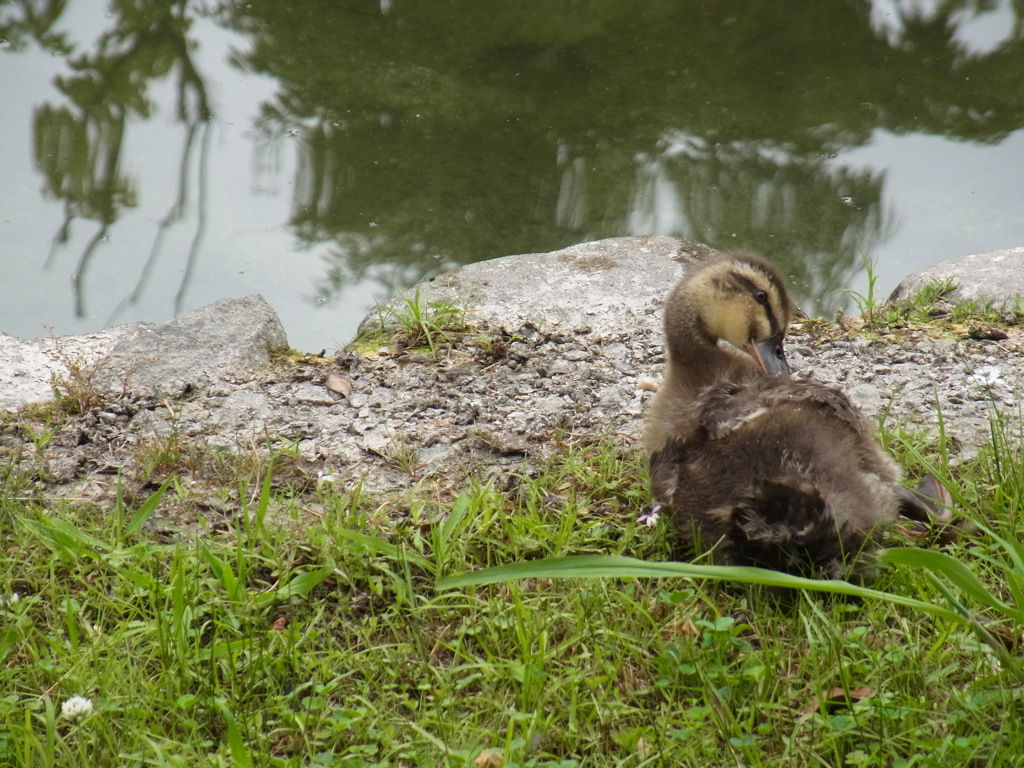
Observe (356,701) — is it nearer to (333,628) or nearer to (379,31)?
(333,628)

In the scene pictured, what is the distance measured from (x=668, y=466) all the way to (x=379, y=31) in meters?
6.70

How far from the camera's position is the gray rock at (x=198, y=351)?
439 centimetres

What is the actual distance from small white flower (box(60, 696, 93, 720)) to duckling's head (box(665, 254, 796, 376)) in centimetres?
246

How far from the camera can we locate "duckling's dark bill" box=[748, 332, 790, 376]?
390 cm

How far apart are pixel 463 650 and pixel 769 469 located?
3.61ft

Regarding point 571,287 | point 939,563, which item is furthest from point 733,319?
point 939,563

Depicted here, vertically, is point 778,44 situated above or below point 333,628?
above

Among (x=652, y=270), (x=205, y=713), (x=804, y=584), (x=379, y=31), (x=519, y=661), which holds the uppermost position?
(x=379, y=31)

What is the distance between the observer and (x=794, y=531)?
282cm

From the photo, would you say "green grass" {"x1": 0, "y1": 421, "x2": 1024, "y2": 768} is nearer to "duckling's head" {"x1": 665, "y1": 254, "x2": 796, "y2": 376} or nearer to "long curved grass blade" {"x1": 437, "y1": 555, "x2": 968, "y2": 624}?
"long curved grass blade" {"x1": 437, "y1": 555, "x2": 968, "y2": 624}

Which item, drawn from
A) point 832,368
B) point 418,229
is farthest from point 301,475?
point 418,229

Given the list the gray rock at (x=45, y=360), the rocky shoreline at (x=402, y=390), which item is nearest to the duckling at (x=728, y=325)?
the rocky shoreline at (x=402, y=390)

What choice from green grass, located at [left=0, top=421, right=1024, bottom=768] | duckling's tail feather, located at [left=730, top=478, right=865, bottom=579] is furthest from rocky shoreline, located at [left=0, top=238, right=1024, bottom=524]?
duckling's tail feather, located at [left=730, top=478, right=865, bottom=579]

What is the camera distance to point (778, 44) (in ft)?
28.1
